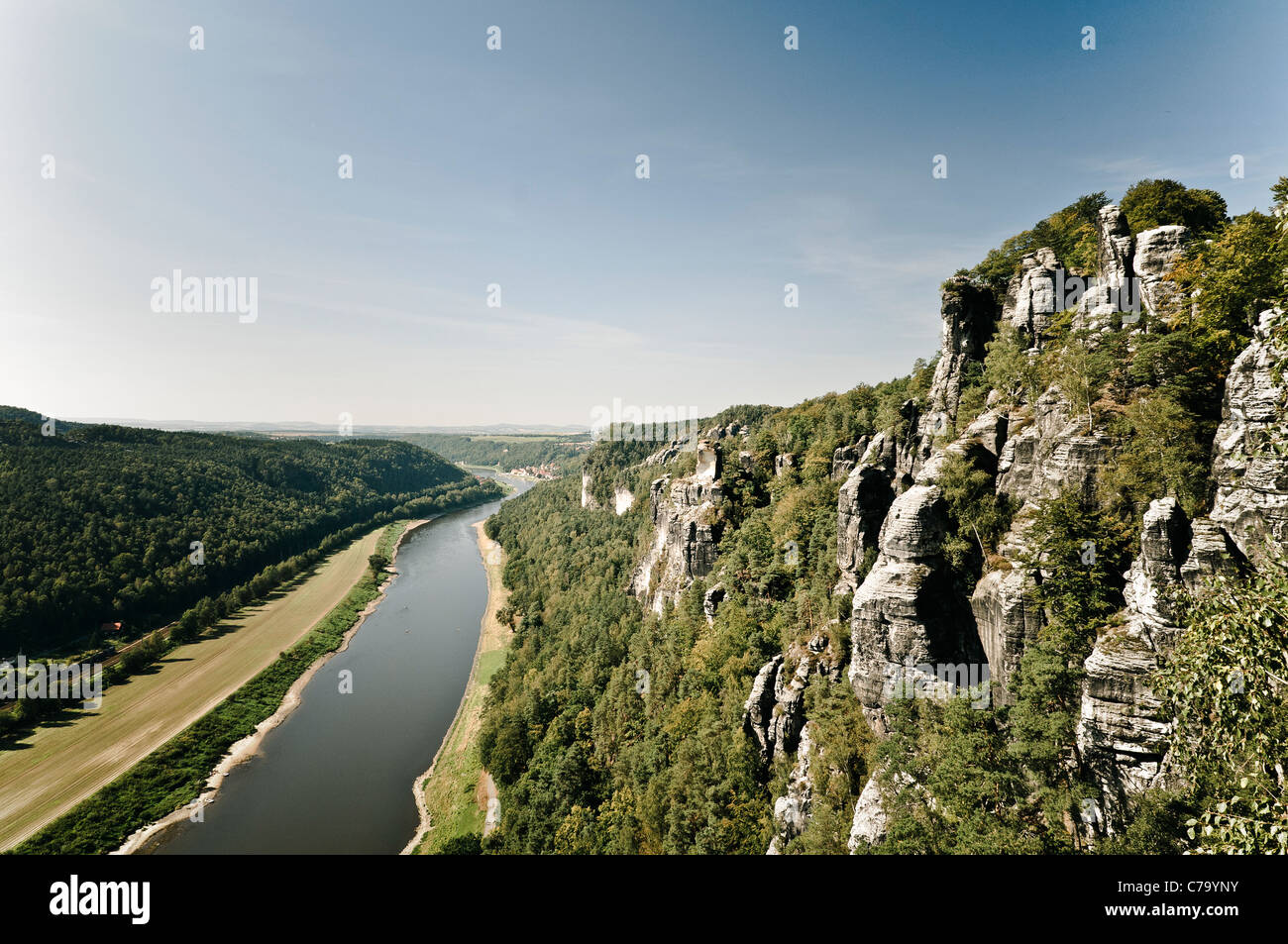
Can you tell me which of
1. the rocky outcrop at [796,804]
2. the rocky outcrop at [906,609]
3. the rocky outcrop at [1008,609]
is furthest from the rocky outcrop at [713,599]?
the rocky outcrop at [1008,609]

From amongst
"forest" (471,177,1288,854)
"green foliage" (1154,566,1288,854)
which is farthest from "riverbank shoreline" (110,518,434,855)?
"green foliage" (1154,566,1288,854)

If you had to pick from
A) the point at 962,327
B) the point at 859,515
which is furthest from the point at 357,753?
the point at 962,327

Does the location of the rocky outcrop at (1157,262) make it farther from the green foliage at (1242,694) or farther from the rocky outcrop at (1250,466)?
the green foliage at (1242,694)

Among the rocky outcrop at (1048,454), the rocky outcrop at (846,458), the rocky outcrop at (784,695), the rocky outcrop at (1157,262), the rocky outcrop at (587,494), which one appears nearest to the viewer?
the rocky outcrop at (1048,454)

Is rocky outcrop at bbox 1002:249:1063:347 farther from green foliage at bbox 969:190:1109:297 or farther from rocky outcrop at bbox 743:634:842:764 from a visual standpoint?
rocky outcrop at bbox 743:634:842:764

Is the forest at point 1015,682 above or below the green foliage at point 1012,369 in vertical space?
below

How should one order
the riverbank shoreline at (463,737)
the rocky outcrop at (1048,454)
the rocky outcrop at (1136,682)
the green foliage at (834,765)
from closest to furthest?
the rocky outcrop at (1136,682)
the rocky outcrop at (1048,454)
the green foliage at (834,765)
the riverbank shoreline at (463,737)

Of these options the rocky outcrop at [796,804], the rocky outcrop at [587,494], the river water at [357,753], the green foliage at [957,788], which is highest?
the rocky outcrop at [587,494]

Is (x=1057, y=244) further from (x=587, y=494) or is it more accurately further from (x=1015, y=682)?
(x=587, y=494)
